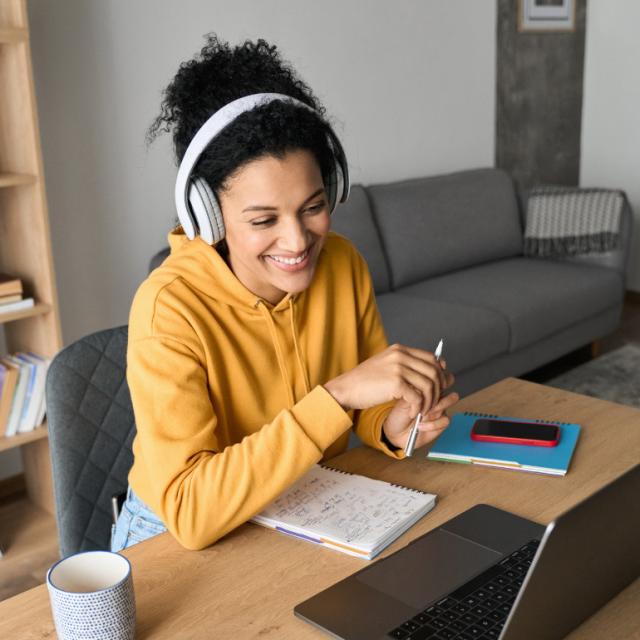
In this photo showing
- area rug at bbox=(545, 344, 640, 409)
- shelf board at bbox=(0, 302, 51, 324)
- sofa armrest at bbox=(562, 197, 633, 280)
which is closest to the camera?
shelf board at bbox=(0, 302, 51, 324)

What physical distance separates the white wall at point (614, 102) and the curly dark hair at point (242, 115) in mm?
3787

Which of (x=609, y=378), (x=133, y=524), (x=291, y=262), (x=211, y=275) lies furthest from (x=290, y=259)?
(x=609, y=378)

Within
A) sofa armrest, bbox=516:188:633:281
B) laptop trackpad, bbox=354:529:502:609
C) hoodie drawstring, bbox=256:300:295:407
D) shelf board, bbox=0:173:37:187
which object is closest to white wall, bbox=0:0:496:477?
shelf board, bbox=0:173:37:187

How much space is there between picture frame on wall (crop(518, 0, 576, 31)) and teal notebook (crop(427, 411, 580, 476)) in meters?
3.45

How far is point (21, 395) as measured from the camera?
7.66 feet

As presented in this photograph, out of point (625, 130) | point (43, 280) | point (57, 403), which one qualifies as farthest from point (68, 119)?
point (625, 130)

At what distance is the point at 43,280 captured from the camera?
2312mm

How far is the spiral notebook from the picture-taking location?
1002 mm

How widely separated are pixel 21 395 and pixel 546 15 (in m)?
3.33

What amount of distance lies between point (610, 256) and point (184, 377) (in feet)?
9.78

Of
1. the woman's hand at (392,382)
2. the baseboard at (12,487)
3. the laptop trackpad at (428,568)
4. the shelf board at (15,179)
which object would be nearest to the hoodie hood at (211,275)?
the woman's hand at (392,382)

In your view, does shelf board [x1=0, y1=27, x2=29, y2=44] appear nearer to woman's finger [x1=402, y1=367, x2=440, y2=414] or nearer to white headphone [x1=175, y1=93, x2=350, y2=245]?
white headphone [x1=175, y1=93, x2=350, y2=245]

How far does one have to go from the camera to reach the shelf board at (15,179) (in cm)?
216

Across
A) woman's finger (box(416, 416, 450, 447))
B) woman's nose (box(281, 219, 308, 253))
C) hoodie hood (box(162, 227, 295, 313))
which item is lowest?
woman's finger (box(416, 416, 450, 447))
